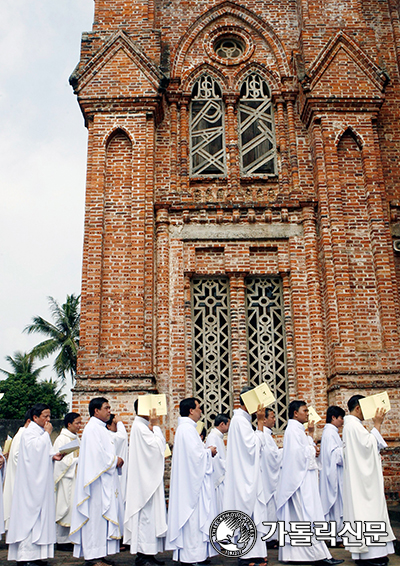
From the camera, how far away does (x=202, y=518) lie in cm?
640

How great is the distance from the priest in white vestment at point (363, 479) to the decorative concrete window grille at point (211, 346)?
4184 millimetres

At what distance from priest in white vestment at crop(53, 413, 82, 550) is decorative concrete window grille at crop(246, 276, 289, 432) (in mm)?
3807

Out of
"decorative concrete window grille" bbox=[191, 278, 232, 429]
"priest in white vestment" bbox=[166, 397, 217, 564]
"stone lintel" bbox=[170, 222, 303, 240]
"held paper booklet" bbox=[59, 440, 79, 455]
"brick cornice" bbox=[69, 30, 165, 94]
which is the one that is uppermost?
"brick cornice" bbox=[69, 30, 165, 94]

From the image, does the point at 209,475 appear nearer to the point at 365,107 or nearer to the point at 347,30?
the point at 365,107

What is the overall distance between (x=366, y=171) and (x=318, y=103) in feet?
5.47

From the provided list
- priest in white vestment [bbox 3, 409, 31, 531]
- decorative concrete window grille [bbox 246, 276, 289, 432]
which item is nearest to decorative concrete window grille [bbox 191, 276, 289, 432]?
decorative concrete window grille [bbox 246, 276, 289, 432]

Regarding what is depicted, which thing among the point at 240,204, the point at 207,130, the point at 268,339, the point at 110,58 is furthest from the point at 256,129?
the point at 268,339

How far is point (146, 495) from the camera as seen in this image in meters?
6.55

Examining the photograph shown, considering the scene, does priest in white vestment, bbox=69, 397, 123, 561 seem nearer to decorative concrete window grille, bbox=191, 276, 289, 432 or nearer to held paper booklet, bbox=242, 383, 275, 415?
held paper booklet, bbox=242, 383, 275, 415

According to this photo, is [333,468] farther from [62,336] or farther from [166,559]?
[62,336]

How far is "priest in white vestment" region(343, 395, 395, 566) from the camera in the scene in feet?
20.9

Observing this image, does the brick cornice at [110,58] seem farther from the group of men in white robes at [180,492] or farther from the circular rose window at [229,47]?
the group of men in white robes at [180,492]

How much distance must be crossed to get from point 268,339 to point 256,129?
4.53 metres

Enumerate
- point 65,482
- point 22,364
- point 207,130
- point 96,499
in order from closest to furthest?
point 96,499 < point 65,482 < point 207,130 < point 22,364
